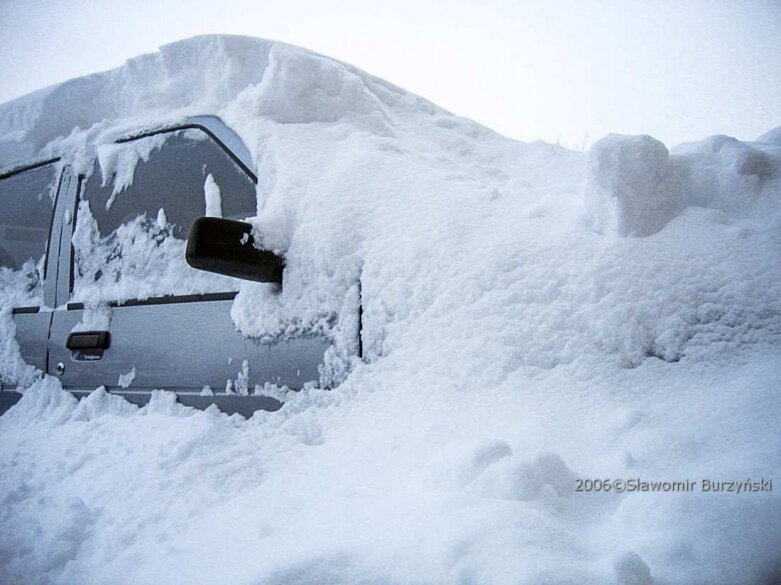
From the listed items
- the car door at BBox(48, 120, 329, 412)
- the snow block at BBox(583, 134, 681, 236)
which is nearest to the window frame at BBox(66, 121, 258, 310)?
the car door at BBox(48, 120, 329, 412)

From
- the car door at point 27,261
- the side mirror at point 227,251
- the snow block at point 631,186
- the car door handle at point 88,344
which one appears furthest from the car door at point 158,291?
the snow block at point 631,186

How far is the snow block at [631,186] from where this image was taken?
1.43 meters

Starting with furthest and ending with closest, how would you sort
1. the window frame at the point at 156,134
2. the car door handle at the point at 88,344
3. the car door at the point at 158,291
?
the car door handle at the point at 88,344 → the window frame at the point at 156,134 → the car door at the point at 158,291

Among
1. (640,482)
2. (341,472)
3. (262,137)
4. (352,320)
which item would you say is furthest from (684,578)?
(262,137)

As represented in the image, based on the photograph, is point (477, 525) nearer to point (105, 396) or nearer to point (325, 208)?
point (325, 208)

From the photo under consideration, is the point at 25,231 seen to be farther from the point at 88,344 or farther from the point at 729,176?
the point at 729,176

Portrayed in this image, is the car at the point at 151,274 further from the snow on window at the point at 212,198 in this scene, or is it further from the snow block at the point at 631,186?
the snow block at the point at 631,186

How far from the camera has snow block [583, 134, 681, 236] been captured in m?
1.43

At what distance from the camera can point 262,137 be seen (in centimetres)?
212

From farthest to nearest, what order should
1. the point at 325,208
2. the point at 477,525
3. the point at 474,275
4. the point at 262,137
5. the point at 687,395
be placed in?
the point at 262,137
the point at 325,208
the point at 474,275
the point at 687,395
the point at 477,525

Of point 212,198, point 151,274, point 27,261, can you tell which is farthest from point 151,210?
point 27,261

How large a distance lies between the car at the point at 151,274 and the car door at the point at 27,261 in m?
0.01

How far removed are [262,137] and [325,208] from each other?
22.1 inches

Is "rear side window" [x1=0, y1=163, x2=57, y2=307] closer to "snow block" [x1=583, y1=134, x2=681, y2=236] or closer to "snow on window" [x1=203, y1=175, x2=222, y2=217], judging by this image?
"snow on window" [x1=203, y1=175, x2=222, y2=217]
